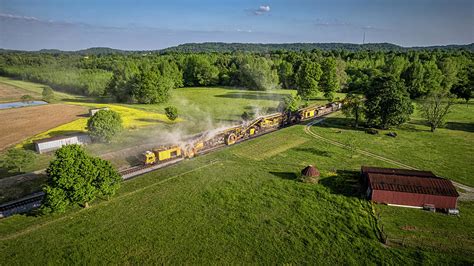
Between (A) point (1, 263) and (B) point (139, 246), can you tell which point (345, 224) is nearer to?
(B) point (139, 246)

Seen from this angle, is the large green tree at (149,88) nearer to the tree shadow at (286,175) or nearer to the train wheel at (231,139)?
the train wheel at (231,139)

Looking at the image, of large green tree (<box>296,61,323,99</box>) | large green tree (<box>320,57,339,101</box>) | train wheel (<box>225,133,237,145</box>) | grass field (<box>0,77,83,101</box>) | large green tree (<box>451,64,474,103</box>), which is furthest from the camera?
grass field (<box>0,77,83,101</box>)

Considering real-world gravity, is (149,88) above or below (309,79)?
below

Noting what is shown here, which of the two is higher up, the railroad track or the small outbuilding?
the small outbuilding

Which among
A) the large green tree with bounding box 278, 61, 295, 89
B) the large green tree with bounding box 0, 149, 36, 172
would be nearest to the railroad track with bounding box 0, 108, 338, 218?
the large green tree with bounding box 0, 149, 36, 172

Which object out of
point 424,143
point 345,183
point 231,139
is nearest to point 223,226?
point 345,183

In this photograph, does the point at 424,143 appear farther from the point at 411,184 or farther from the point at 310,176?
the point at 310,176

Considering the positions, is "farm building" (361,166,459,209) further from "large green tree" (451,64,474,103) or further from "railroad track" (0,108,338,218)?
"large green tree" (451,64,474,103)
